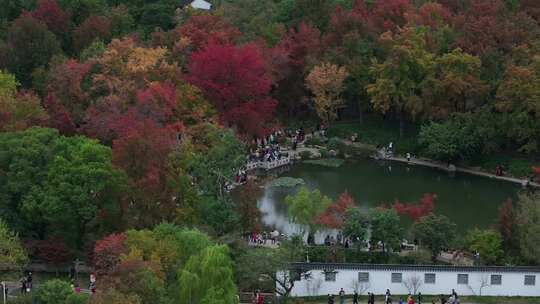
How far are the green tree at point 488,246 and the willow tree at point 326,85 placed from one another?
66.6ft

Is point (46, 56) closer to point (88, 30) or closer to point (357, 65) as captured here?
point (88, 30)

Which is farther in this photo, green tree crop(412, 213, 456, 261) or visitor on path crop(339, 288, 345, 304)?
green tree crop(412, 213, 456, 261)

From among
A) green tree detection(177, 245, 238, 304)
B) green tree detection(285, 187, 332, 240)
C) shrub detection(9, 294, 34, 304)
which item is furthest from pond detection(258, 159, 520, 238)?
shrub detection(9, 294, 34, 304)

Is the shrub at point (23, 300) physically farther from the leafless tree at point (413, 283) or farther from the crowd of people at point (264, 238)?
the leafless tree at point (413, 283)

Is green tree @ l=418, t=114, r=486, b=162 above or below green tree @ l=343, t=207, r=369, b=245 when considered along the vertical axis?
above

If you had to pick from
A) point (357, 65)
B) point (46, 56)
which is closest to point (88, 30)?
point (46, 56)

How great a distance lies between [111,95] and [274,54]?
12.0 meters

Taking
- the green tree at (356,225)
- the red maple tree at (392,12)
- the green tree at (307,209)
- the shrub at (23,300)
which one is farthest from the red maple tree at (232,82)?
the shrub at (23,300)

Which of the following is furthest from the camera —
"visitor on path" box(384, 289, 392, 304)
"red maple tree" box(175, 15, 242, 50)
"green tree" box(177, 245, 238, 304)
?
"red maple tree" box(175, 15, 242, 50)

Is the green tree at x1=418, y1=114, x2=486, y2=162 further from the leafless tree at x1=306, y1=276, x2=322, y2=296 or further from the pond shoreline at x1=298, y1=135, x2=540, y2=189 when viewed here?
the leafless tree at x1=306, y1=276, x2=322, y2=296

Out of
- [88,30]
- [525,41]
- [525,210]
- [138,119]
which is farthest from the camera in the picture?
[88,30]

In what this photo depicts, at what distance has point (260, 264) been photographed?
33.5 m

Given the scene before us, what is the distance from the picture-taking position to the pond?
45844 mm

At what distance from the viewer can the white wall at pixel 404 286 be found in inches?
1398
